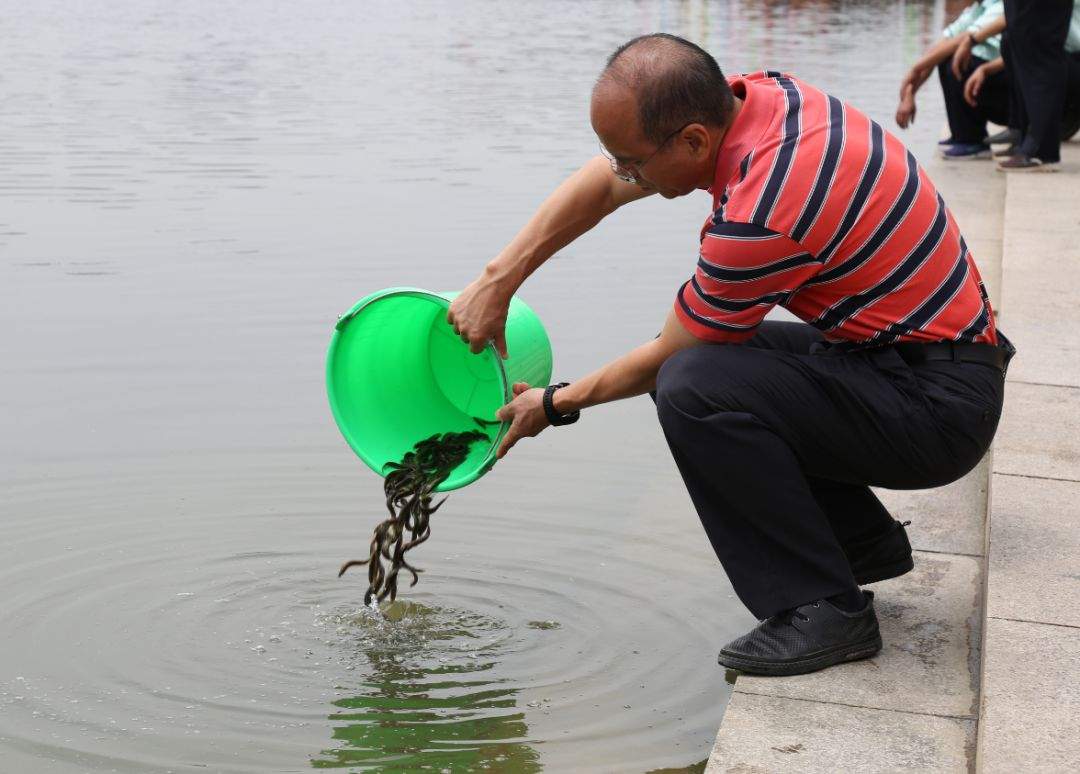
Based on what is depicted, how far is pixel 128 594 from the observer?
4840 millimetres

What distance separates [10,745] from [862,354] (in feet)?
7.16

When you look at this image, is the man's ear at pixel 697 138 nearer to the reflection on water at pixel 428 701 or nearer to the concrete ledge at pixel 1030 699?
the concrete ledge at pixel 1030 699

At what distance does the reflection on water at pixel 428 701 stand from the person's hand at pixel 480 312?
2.81 ft

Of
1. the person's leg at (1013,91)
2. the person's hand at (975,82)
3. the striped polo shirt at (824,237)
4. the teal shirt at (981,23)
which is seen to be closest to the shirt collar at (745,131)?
the striped polo shirt at (824,237)

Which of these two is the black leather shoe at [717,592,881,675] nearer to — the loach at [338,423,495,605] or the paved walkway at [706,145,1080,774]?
the paved walkway at [706,145,1080,774]

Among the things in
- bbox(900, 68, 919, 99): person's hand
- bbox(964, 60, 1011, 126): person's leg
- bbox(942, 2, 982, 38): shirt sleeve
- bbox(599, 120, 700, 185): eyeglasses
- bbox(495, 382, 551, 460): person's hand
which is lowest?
bbox(964, 60, 1011, 126): person's leg

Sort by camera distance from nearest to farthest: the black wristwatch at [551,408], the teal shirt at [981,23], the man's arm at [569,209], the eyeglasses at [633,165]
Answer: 1. the eyeglasses at [633,165]
2. the black wristwatch at [551,408]
3. the man's arm at [569,209]
4. the teal shirt at [981,23]

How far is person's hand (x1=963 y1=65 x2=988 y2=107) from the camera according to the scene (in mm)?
10664

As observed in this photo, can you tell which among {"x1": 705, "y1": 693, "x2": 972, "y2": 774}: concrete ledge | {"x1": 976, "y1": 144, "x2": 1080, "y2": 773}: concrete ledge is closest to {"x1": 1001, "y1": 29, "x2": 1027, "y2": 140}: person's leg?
{"x1": 976, "y1": 144, "x2": 1080, "y2": 773}: concrete ledge

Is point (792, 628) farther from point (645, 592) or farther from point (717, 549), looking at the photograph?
point (645, 592)

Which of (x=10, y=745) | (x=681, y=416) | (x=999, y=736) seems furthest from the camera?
(x=10, y=745)

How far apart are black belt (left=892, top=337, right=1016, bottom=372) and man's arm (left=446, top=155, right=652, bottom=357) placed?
79 cm

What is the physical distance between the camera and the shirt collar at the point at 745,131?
357cm

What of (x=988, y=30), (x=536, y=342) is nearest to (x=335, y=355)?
(x=536, y=342)
